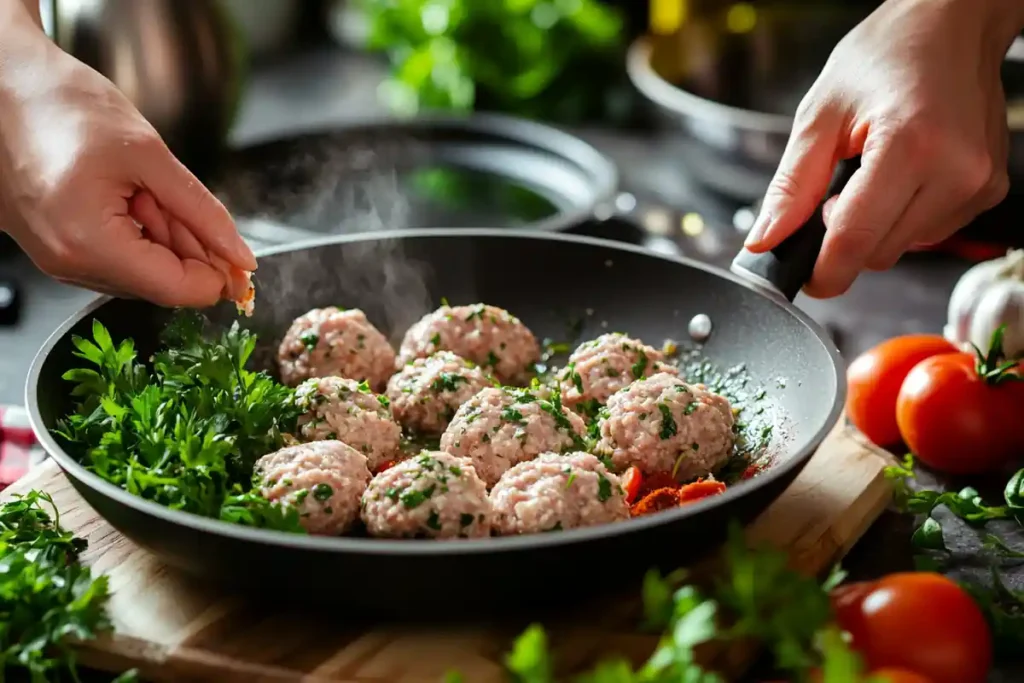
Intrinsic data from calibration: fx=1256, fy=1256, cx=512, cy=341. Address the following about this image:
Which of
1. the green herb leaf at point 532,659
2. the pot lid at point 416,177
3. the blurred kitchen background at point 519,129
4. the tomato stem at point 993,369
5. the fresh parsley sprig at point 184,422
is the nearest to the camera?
the green herb leaf at point 532,659

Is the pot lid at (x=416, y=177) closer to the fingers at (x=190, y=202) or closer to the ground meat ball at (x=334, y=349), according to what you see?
the ground meat ball at (x=334, y=349)

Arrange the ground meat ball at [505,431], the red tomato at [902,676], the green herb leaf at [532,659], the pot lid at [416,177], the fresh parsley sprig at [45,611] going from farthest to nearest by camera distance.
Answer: the pot lid at [416,177] < the ground meat ball at [505,431] < the fresh parsley sprig at [45,611] < the red tomato at [902,676] < the green herb leaf at [532,659]

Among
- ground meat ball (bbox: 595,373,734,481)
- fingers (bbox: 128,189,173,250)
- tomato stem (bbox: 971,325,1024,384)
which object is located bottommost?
tomato stem (bbox: 971,325,1024,384)

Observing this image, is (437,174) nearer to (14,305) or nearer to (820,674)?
(14,305)

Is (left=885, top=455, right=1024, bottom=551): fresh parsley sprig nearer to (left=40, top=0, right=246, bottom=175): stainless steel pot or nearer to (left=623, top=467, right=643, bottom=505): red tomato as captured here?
(left=623, top=467, right=643, bottom=505): red tomato

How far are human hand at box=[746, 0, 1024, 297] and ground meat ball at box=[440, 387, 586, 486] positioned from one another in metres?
0.46

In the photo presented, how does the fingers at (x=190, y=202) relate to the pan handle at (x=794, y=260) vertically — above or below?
above

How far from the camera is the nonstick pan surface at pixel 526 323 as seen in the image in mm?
1468

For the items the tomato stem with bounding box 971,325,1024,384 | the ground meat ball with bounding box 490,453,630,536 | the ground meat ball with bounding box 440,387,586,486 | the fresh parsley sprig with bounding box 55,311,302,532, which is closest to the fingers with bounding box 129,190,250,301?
the fresh parsley sprig with bounding box 55,311,302,532

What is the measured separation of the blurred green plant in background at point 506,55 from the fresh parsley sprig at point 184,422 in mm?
2308

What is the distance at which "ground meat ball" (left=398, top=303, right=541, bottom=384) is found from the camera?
7.30 feet

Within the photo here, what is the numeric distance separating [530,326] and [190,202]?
800 millimetres

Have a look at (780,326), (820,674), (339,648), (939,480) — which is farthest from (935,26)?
Answer: (339,648)

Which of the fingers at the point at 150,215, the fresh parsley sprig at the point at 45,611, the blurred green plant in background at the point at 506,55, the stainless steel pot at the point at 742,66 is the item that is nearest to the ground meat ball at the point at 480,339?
the fingers at the point at 150,215
